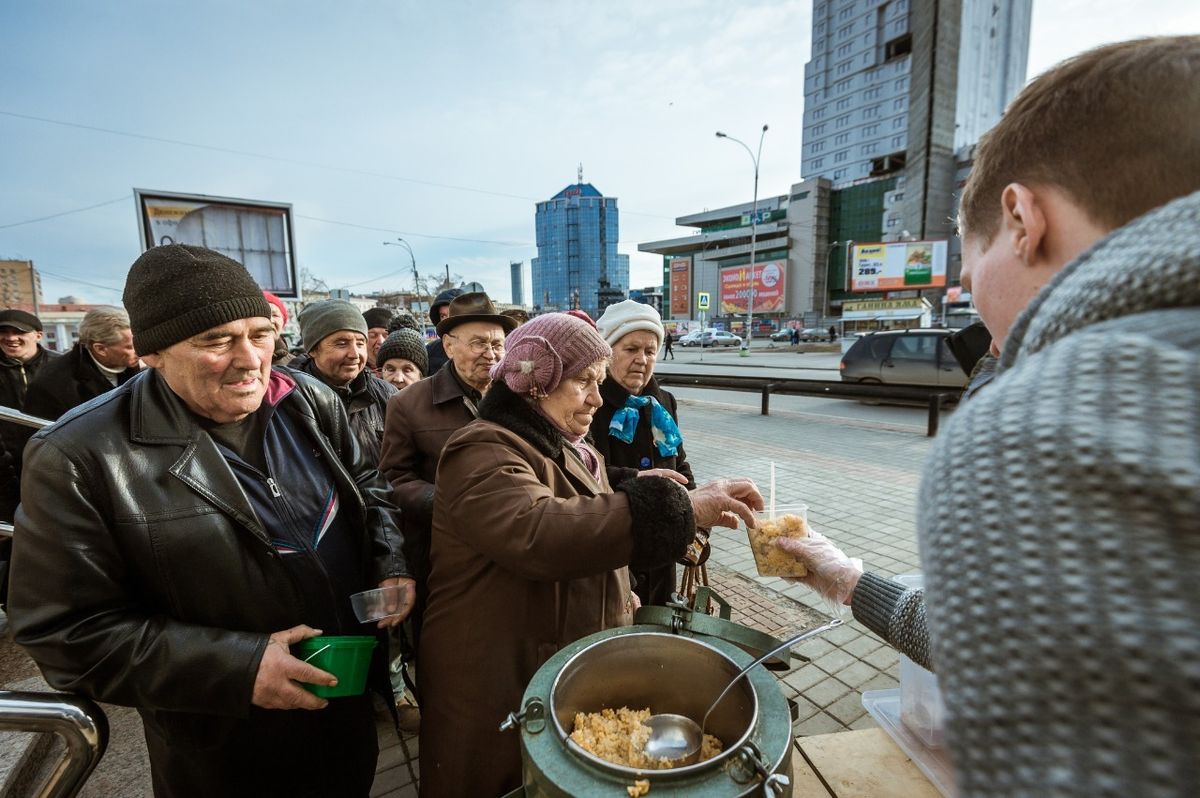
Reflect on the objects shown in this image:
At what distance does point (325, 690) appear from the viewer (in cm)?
151

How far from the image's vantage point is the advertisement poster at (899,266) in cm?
3625

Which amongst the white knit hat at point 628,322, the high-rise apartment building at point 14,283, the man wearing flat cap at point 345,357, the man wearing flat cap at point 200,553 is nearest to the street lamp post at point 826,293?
the white knit hat at point 628,322

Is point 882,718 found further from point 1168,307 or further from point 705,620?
point 1168,307

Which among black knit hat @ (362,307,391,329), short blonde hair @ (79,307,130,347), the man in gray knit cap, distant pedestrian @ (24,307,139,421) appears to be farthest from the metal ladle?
black knit hat @ (362,307,391,329)

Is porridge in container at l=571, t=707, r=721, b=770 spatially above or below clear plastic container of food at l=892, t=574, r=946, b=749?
above

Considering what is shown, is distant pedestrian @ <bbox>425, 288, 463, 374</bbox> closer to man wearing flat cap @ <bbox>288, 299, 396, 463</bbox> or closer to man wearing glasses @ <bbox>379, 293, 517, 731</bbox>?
man wearing flat cap @ <bbox>288, 299, 396, 463</bbox>

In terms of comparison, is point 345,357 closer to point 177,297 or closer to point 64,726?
point 177,297

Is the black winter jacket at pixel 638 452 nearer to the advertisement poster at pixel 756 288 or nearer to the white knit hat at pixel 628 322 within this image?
the white knit hat at pixel 628 322

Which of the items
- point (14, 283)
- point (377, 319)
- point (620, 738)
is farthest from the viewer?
point (14, 283)

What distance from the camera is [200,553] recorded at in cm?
152

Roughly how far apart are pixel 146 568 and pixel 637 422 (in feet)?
7.40

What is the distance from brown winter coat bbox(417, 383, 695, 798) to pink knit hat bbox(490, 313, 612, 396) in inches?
2.8

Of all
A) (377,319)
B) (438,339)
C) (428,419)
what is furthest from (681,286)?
(428,419)

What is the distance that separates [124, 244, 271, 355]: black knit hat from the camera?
1599 millimetres
